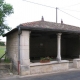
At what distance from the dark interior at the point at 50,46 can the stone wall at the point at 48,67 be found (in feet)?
13.8

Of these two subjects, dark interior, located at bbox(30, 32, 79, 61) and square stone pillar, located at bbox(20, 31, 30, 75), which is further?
dark interior, located at bbox(30, 32, 79, 61)

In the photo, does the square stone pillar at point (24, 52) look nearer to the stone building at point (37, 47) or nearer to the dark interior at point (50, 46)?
the stone building at point (37, 47)

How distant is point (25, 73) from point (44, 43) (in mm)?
6661

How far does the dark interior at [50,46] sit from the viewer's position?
46.2 ft

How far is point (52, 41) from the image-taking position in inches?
591

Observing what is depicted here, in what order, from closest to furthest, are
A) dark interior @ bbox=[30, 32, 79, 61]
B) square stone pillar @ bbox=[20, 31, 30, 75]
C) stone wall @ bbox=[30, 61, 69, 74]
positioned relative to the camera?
1. square stone pillar @ bbox=[20, 31, 30, 75]
2. stone wall @ bbox=[30, 61, 69, 74]
3. dark interior @ bbox=[30, 32, 79, 61]

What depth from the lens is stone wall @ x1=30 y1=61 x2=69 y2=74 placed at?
870 cm

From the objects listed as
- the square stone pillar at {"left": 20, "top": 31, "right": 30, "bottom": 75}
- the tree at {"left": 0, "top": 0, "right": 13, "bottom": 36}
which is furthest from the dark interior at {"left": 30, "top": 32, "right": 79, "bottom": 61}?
the square stone pillar at {"left": 20, "top": 31, "right": 30, "bottom": 75}

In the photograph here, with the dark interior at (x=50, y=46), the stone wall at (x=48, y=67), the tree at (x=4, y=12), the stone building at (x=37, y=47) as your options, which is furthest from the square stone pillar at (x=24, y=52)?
the tree at (x=4, y=12)

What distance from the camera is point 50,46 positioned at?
49.0 feet

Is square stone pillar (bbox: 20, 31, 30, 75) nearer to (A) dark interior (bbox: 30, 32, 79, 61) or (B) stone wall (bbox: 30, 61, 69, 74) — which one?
(B) stone wall (bbox: 30, 61, 69, 74)

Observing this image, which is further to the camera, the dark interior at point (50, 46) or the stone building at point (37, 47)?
the dark interior at point (50, 46)

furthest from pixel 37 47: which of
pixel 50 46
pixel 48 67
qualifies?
pixel 48 67

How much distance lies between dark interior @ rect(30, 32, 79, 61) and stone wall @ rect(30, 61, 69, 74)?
13.8 ft
